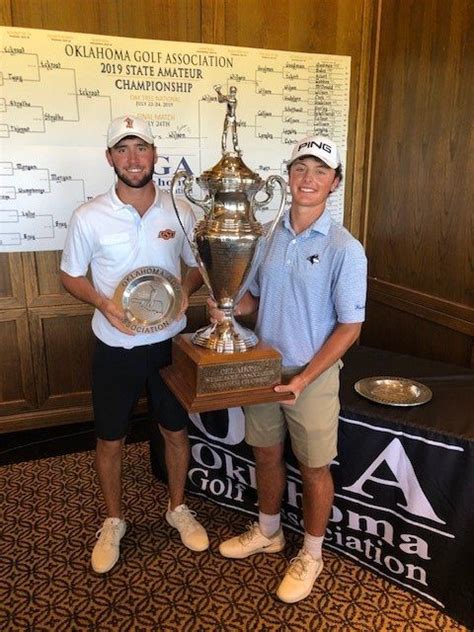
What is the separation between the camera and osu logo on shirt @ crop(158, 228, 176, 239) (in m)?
1.67

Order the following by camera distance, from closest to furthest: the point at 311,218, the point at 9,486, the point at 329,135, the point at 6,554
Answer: the point at 311,218 → the point at 6,554 → the point at 9,486 → the point at 329,135

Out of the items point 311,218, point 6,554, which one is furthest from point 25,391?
point 311,218

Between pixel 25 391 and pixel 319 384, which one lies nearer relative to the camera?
pixel 319 384

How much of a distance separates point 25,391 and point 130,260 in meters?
1.49

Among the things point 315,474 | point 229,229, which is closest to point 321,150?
point 229,229

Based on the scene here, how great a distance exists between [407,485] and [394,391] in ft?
1.03

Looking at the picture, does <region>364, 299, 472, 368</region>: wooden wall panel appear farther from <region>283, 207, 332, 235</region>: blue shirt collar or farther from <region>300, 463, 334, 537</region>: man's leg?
<region>283, 207, 332, 235</region>: blue shirt collar

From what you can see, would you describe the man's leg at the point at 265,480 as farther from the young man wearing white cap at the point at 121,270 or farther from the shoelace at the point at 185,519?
the young man wearing white cap at the point at 121,270

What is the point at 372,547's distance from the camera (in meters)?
1.72

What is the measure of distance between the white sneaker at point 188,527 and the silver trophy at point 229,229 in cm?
78

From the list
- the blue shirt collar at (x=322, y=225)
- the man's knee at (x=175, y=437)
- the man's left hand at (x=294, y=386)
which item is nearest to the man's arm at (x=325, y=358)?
the man's left hand at (x=294, y=386)

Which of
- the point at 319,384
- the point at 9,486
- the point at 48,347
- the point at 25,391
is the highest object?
the point at 319,384

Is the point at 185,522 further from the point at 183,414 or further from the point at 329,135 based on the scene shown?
the point at 329,135

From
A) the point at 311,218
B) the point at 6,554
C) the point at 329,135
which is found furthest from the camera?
the point at 329,135
